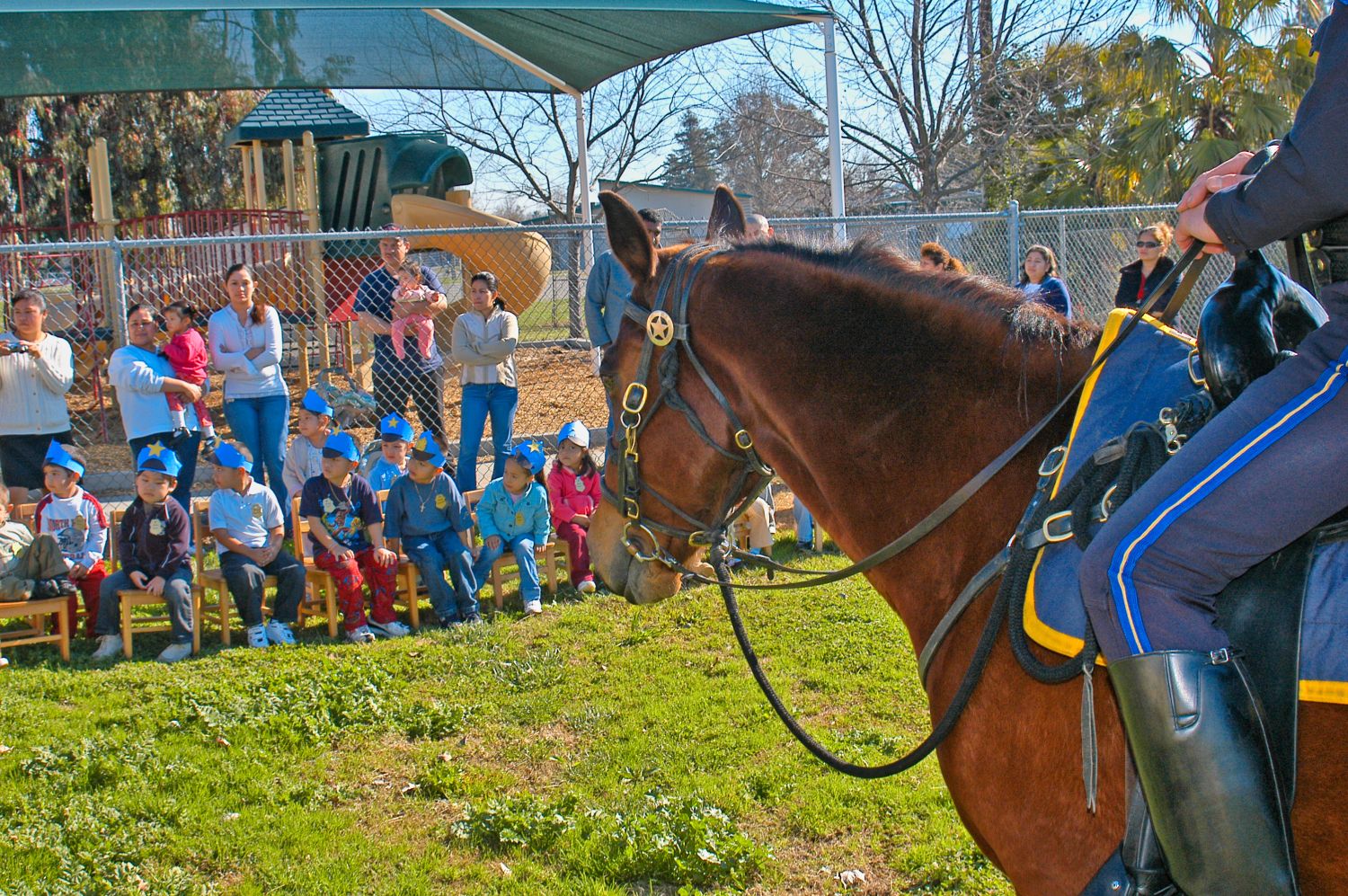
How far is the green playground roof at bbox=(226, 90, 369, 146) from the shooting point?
1800 centimetres

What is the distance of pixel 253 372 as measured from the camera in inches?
324

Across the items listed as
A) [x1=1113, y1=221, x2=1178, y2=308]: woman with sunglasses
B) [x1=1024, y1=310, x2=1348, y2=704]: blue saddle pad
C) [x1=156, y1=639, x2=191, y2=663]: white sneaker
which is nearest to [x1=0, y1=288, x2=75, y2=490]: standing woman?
[x1=156, y1=639, x2=191, y2=663]: white sneaker

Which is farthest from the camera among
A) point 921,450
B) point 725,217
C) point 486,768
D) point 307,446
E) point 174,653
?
point 307,446

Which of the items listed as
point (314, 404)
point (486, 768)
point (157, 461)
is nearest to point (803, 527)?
point (314, 404)

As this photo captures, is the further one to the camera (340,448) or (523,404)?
(523,404)

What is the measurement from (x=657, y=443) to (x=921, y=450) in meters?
0.77

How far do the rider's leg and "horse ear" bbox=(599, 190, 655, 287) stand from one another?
150 cm

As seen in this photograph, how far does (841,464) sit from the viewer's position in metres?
2.67

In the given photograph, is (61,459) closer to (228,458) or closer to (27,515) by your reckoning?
(27,515)

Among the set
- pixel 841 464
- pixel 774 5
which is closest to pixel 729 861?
pixel 841 464

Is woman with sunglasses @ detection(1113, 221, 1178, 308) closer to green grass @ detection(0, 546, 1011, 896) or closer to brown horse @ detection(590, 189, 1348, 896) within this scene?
green grass @ detection(0, 546, 1011, 896)

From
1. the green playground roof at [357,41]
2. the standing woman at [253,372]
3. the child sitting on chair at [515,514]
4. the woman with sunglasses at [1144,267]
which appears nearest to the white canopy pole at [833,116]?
the green playground roof at [357,41]

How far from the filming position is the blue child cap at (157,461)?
7172 millimetres

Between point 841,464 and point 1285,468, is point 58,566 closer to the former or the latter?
point 841,464
